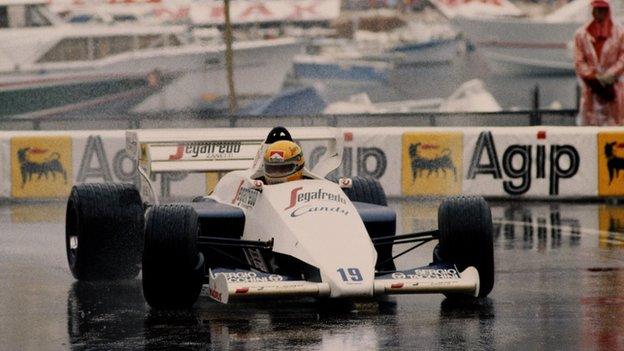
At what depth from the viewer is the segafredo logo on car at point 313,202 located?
43.8 feet

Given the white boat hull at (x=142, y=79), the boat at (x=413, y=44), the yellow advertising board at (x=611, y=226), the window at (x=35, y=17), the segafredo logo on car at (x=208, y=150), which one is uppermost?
the window at (x=35, y=17)

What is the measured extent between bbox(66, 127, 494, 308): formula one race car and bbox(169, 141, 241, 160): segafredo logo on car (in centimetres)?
43

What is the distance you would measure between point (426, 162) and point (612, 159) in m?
2.41

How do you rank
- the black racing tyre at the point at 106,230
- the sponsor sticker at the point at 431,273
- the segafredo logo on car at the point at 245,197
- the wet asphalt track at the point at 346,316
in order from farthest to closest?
the black racing tyre at the point at 106,230
the segafredo logo on car at the point at 245,197
the sponsor sticker at the point at 431,273
the wet asphalt track at the point at 346,316

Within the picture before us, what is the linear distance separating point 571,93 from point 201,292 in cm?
4917

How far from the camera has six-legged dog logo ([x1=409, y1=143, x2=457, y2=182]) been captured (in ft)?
76.6

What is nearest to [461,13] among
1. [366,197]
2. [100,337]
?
[366,197]

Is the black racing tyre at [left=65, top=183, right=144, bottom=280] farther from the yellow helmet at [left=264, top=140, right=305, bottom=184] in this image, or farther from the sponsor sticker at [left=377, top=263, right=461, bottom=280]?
the sponsor sticker at [left=377, top=263, right=461, bottom=280]

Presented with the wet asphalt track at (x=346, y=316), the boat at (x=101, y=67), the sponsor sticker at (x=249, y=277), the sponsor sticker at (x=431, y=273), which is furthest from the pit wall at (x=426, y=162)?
the boat at (x=101, y=67)

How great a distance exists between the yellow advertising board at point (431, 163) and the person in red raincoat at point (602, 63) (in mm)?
1872

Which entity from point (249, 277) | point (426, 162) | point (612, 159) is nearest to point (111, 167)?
point (426, 162)

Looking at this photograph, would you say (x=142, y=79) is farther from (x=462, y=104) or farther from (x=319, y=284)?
(x=319, y=284)

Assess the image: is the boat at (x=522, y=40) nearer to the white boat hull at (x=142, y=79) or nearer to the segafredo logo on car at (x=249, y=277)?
the white boat hull at (x=142, y=79)

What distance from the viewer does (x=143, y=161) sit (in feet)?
51.5
